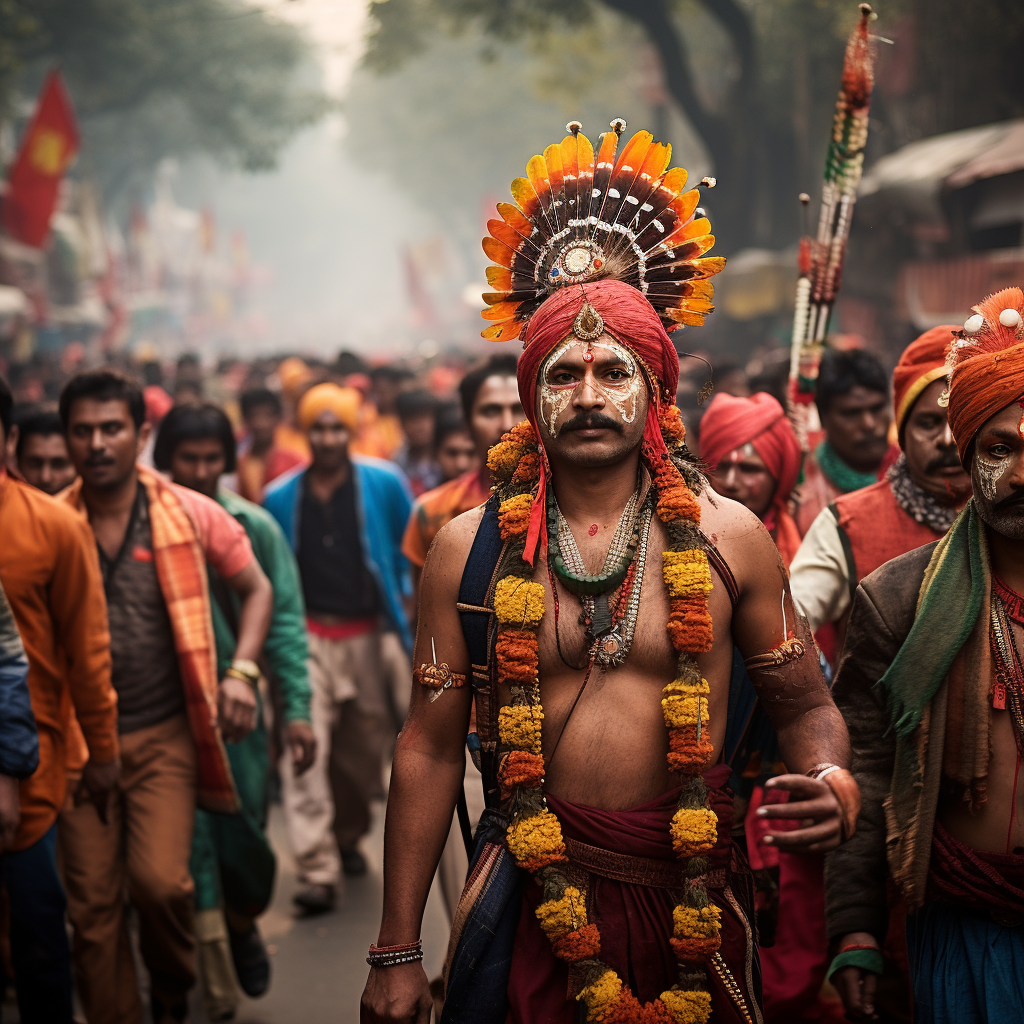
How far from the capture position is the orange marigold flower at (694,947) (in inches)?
109

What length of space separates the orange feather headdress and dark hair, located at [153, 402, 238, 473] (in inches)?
128

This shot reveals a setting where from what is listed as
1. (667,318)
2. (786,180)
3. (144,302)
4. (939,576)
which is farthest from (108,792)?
(144,302)

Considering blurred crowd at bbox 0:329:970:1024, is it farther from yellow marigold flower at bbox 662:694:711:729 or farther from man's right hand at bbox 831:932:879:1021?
yellow marigold flower at bbox 662:694:711:729

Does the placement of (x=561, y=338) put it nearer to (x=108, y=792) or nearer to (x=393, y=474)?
(x=108, y=792)

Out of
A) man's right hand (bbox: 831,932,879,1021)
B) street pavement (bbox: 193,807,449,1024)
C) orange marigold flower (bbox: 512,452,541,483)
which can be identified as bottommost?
street pavement (bbox: 193,807,449,1024)

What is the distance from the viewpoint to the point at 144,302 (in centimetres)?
4919

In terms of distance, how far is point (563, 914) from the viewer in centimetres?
280

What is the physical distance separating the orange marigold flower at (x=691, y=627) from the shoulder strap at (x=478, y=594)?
0.42 m

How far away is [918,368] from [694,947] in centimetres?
221

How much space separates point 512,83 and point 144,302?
52.0ft

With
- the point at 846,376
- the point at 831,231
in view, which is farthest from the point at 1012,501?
the point at 846,376

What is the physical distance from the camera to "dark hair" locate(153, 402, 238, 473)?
6.18m

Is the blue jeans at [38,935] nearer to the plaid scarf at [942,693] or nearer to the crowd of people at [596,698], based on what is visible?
the crowd of people at [596,698]

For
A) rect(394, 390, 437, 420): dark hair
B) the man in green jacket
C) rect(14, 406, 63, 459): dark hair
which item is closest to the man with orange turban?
the man in green jacket
